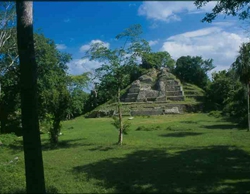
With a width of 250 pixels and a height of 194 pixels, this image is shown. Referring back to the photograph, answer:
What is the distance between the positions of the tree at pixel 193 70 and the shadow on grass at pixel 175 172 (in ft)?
196

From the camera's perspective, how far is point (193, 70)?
70375mm

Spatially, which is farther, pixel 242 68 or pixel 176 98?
pixel 176 98

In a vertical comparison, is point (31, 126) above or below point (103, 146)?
above

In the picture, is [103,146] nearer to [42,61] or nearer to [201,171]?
[201,171]

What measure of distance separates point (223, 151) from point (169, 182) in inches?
241

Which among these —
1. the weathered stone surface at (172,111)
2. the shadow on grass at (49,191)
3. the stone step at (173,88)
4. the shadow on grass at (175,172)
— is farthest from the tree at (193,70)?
the shadow on grass at (49,191)

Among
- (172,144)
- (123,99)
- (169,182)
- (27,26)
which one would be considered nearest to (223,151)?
(172,144)

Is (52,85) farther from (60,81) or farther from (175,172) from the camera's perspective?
(175,172)

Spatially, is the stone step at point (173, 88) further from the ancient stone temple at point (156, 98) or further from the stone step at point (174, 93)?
the stone step at point (174, 93)

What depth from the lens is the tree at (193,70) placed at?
7031cm

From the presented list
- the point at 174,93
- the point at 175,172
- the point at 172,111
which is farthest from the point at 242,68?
the point at 174,93

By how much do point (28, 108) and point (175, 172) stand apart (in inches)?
210

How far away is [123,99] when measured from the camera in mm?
62312

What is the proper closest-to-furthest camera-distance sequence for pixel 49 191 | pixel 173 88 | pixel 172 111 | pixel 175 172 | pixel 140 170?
pixel 49 191 < pixel 175 172 < pixel 140 170 < pixel 172 111 < pixel 173 88
